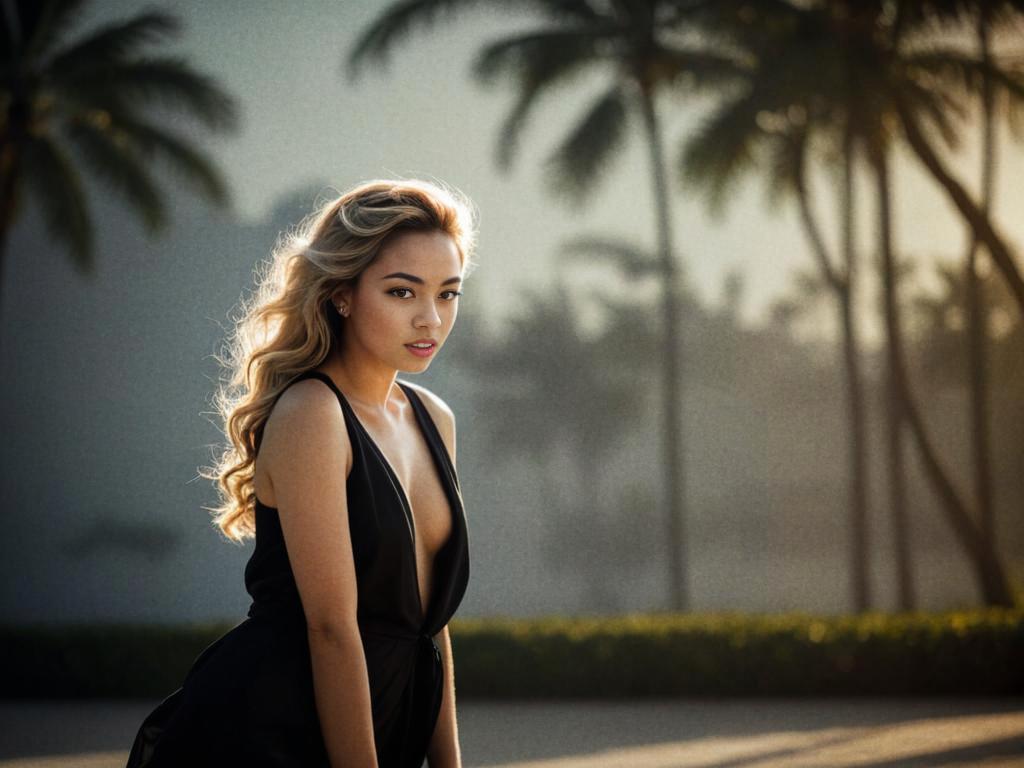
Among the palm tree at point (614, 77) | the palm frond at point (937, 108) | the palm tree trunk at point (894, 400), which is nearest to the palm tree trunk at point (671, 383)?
the palm tree at point (614, 77)

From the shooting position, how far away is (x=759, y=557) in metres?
15.3

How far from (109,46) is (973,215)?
439 inches

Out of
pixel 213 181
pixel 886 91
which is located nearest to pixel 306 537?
pixel 886 91

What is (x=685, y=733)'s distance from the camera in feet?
25.3

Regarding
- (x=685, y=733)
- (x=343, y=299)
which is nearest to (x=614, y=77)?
(x=685, y=733)

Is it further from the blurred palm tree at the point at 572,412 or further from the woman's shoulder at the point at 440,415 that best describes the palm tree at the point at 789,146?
the woman's shoulder at the point at 440,415

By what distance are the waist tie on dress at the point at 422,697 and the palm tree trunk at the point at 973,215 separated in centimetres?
1203

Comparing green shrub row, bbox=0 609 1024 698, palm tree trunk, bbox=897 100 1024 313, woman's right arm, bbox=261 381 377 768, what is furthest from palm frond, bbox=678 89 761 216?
woman's right arm, bbox=261 381 377 768

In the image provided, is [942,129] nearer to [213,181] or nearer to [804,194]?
[804,194]

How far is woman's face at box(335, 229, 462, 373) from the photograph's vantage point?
1972mm

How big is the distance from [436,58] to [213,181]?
3.70 metres

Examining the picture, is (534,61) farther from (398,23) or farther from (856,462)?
(856,462)

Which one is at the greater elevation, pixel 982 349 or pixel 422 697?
pixel 982 349

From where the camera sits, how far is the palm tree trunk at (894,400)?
13.4m
